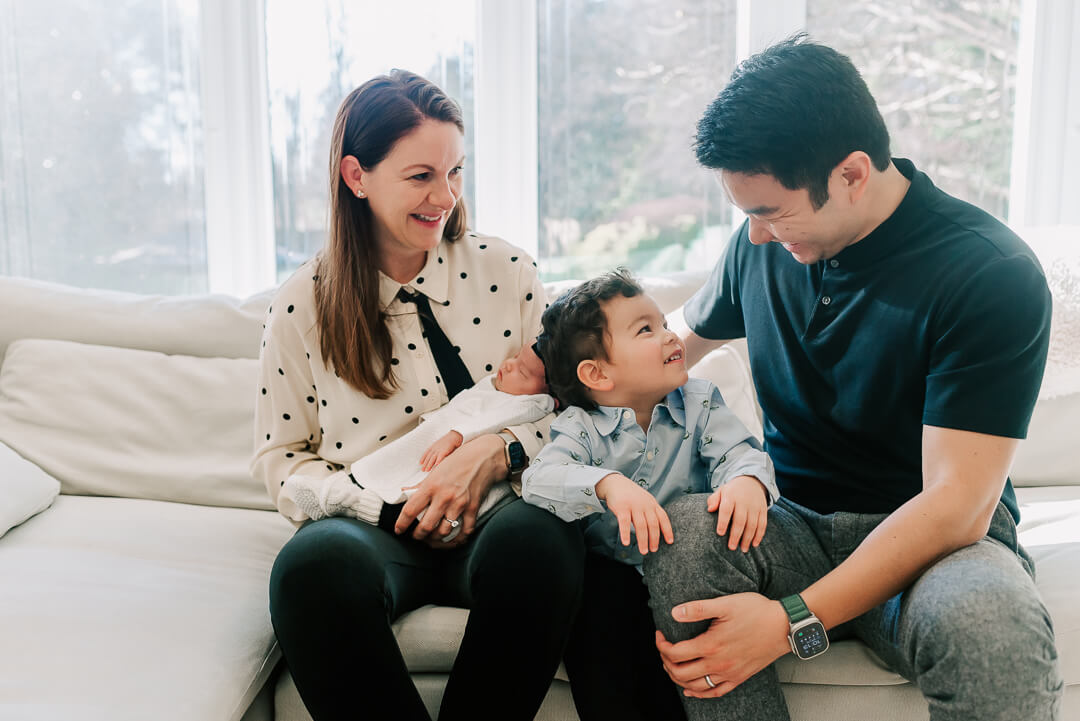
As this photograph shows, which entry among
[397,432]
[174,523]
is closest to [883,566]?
[397,432]

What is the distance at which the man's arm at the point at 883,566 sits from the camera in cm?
112

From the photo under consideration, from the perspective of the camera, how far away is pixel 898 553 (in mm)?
1140

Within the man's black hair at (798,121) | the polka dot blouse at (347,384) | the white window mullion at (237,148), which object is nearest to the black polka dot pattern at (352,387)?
the polka dot blouse at (347,384)

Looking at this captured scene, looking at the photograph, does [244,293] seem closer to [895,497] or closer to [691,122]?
[691,122]

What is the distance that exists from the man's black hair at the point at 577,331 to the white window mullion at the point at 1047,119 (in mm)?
1807

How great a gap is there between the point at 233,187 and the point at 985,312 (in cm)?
214

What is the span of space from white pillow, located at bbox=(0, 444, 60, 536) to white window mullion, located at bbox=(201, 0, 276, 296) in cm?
93

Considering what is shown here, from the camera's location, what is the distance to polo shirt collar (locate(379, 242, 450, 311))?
5.25 ft

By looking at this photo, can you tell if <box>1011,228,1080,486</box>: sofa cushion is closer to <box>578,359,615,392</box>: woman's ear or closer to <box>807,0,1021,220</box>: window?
<box>807,0,1021,220</box>: window

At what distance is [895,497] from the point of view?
1.30 meters

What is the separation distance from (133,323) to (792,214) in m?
1.54

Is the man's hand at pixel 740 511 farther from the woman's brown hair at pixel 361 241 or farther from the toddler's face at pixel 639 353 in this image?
the woman's brown hair at pixel 361 241

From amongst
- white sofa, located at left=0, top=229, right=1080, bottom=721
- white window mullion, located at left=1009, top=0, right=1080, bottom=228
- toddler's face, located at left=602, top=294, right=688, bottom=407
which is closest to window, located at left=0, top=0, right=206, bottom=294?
white sofa, located at left=0, top=229, right=1080, bottom=721

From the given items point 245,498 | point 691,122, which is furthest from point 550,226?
point 245,498
